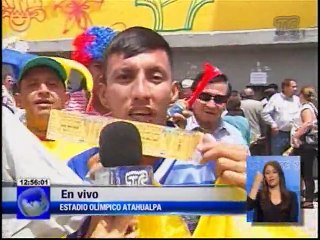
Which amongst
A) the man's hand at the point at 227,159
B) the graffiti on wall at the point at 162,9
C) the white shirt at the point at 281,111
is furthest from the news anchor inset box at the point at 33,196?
the white shirt at the point at 281,111

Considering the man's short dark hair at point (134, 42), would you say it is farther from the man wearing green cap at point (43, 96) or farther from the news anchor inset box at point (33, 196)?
the news anchor inset box at point (33, 196)

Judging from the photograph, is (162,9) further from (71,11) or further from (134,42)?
(71,11)

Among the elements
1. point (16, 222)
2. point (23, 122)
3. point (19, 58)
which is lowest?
point (16, 222)

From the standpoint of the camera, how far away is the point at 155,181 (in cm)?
557

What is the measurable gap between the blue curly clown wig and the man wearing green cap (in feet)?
0.51

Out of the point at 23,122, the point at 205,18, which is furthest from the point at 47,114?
the point at 205,18

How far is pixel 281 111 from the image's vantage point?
5.49m

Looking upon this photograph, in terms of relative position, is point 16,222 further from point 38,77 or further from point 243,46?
point 243,46

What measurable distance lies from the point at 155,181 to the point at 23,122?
97 centimetres

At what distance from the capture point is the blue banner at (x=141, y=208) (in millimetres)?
5555

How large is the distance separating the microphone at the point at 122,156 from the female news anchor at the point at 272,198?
2.30 feet

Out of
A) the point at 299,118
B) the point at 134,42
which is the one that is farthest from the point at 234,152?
the point at 134,42

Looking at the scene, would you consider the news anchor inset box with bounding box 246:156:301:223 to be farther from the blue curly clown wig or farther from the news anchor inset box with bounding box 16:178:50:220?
the news anchor inset box with bounding box 16:178:50:220

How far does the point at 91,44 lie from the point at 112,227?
4.04 feet
